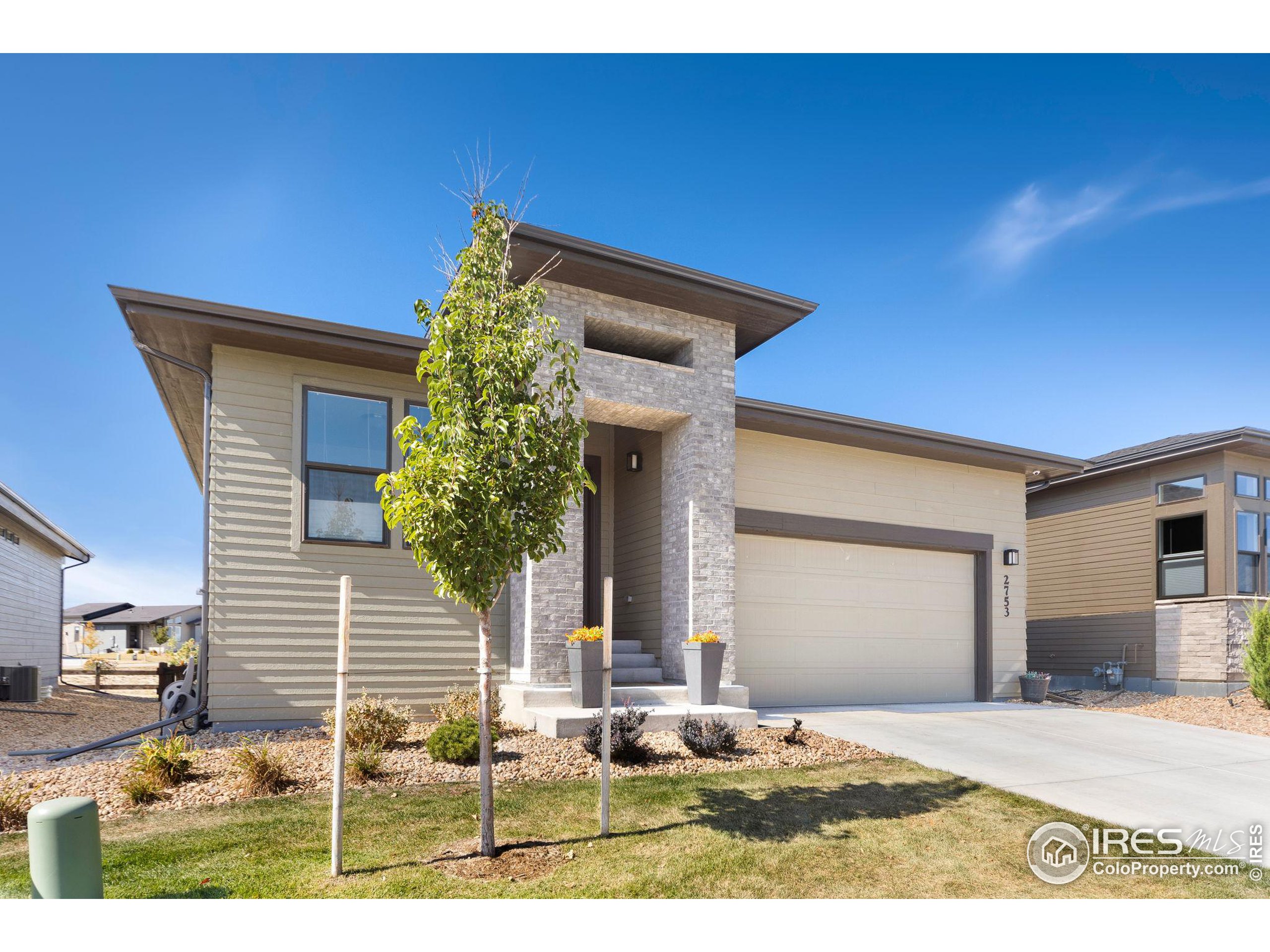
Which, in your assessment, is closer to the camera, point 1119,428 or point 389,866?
point 389,866

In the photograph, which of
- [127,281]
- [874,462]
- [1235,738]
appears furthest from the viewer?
[874,462]

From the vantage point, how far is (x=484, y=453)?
4867mm

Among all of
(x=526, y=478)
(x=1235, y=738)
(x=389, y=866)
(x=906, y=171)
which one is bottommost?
(x=1235, y=738)

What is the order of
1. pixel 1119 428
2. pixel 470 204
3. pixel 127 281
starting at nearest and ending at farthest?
pixel 470 204 < pixel 127 281 < pixel 1119 428

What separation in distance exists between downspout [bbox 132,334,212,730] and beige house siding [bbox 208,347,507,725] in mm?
59

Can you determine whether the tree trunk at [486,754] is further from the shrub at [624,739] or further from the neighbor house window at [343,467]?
the neighbor house window at [343,467]

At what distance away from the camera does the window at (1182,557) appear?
14836 mm

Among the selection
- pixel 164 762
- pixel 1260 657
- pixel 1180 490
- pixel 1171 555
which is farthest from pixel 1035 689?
pixel 164 762

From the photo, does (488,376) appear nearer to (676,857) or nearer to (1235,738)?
(676,857)

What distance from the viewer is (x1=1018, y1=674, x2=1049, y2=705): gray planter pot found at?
527 inches

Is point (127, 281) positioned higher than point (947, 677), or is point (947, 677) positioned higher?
point (127, 281)

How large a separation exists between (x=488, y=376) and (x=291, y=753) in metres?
4.53
